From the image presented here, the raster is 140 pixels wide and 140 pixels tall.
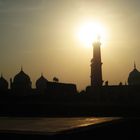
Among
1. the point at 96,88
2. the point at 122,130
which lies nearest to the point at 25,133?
the point at 122,130

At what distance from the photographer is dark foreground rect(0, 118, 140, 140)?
492 inches

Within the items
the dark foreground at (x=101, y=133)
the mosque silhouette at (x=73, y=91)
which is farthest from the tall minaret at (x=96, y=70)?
the dark foreground at (x=101, y=133)

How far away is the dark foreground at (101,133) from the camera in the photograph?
12484 millimetres

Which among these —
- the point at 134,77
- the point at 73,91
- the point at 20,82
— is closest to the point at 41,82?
the point at 20,82

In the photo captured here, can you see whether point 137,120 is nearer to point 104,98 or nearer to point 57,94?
point 57,94

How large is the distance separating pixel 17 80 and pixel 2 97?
76.6 feet

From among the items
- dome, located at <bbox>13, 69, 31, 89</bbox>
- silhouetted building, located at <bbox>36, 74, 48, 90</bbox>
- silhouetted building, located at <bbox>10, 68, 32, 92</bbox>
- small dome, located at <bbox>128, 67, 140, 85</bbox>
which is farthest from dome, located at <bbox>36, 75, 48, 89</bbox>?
small dome, located at <bbox>128, 67, 140, 85</bbox>

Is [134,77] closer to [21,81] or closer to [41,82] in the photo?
[41,82]

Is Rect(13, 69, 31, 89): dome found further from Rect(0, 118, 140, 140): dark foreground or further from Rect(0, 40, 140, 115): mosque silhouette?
Rect(0, 118, 140, 140): dark foreground

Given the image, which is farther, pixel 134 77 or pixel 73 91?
pixel 134 77

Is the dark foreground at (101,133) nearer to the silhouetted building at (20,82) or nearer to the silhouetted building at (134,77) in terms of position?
the silhouetted building at (20,82)

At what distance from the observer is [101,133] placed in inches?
600

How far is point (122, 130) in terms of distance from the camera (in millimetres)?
17750

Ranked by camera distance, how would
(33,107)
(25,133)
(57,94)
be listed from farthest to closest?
(57,94)
(33,107)
(25,133)
